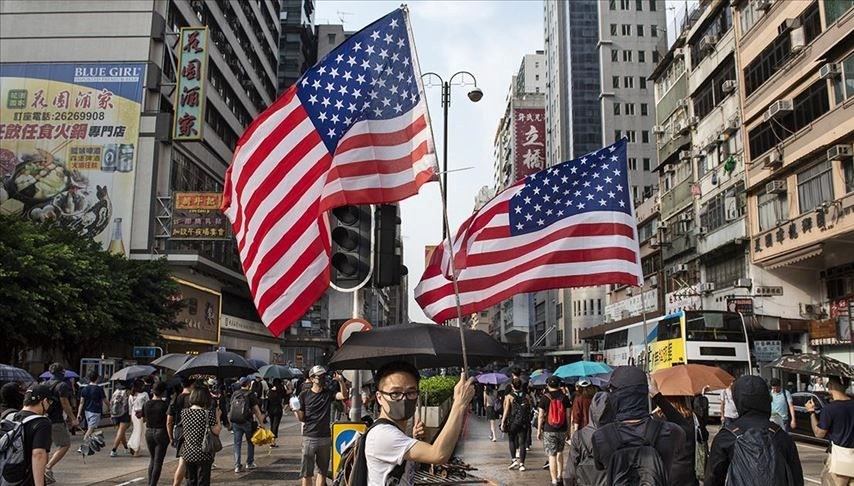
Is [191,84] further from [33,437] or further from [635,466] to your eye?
[635,466]

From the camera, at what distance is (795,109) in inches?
1093

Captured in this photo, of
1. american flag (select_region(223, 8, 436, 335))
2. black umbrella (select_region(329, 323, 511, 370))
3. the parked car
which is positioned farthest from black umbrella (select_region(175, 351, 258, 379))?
the parked car

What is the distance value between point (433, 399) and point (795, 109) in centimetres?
1793

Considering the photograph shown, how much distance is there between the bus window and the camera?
26.0 meters

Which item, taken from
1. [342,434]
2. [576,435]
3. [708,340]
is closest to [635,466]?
[576,435]

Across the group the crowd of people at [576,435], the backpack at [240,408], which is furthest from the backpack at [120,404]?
the crowd of people at [576,435]

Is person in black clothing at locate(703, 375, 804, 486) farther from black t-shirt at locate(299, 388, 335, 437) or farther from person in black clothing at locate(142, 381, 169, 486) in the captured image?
person in black clothing at locate(142, 381, 169, 486)

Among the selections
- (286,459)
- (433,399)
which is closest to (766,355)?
(433,399)

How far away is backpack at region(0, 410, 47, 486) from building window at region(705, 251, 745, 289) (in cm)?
3209

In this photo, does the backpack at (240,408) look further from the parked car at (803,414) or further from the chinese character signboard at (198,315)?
the chinese character signboard at (198,315)

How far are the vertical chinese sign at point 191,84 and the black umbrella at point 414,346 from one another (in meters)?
35.6

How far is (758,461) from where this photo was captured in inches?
186

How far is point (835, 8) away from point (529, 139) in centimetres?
6424

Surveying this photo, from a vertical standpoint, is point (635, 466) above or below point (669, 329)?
below
